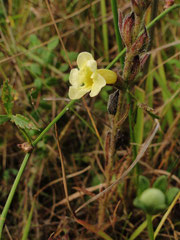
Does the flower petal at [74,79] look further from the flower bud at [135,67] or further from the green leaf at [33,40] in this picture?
the green leaf at [33,40]

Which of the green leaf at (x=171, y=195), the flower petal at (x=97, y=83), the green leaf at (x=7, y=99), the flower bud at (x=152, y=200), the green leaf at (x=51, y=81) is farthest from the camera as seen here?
the green leaf at (x=51, y=81)

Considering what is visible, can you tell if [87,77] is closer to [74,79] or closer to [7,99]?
[74,79]

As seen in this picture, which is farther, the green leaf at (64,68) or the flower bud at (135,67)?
the green leaf at (64,68)

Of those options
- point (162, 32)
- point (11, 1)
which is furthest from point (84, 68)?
point (11, 1)

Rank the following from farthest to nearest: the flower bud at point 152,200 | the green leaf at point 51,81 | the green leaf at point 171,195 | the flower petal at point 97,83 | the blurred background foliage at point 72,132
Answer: the green leaf at point 51,81 → the blurred background foliage at point 72,132 → the green leaf at point 171,195 → the flower petal at point 97,83 → the flower bud at point 152,200

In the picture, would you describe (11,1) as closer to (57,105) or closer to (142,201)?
(57,105)

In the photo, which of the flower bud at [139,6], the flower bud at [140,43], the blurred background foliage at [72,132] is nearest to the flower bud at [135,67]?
the flower bud at [140,43]

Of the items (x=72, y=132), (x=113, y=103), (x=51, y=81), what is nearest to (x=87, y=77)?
(x=113, y=103)

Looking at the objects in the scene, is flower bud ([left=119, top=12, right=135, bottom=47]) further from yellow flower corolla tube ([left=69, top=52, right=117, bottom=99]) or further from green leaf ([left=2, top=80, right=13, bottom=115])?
green leaf ([left=2, top=80, right=13, bottom=115])
